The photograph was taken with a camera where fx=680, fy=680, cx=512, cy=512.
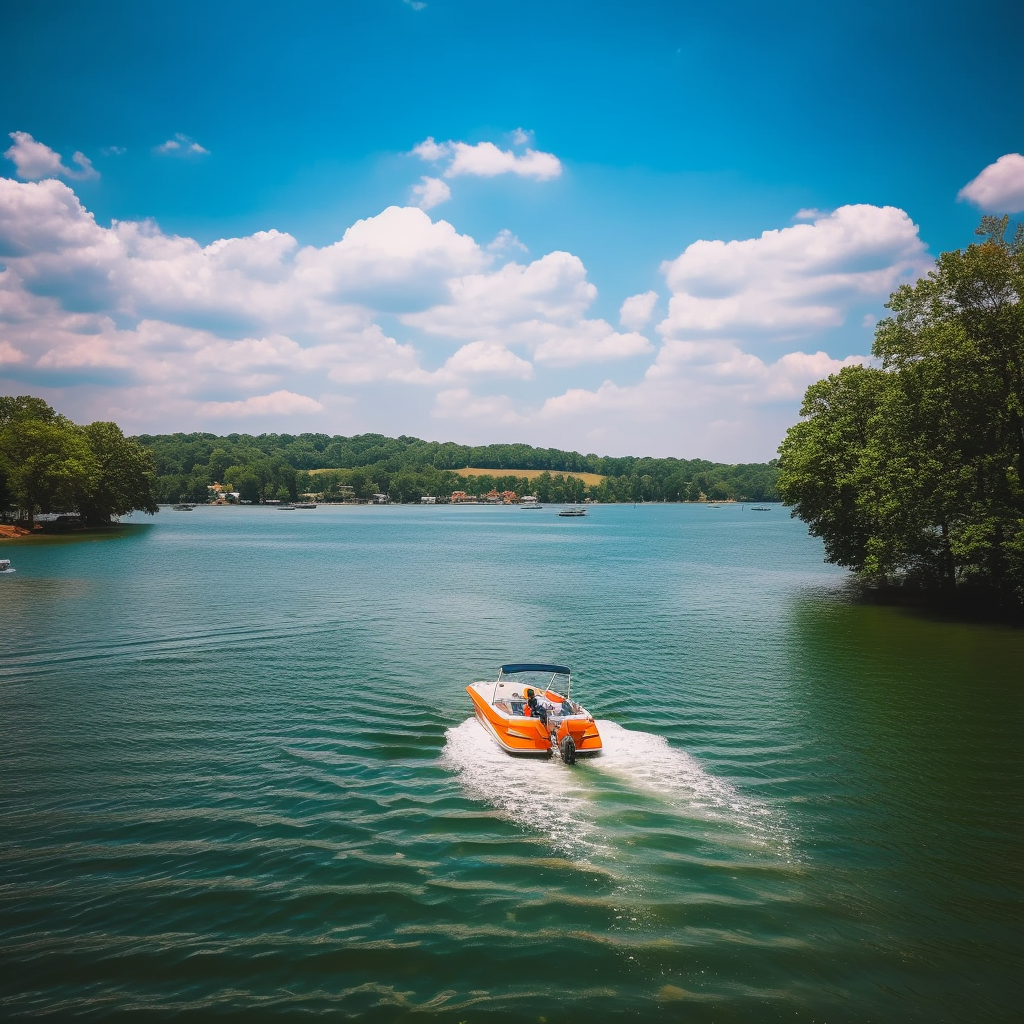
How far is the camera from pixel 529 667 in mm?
26266

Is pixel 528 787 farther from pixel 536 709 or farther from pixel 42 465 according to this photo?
pixel 42 465

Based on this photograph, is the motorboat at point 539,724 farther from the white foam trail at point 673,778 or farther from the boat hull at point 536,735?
the white foam trail at point 673,778

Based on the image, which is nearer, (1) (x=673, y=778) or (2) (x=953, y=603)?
(1) (x=673, y=778)

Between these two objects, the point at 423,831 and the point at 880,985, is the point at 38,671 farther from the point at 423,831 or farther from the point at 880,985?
the point at 880,985

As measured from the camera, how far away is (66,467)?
340 ft

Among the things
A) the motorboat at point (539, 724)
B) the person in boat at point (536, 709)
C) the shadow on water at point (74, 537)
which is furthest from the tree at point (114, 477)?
the person in boat at point (536, 709)

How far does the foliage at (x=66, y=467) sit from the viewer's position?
102875 millimetres

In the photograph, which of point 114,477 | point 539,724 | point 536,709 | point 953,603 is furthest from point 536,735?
point 114,477

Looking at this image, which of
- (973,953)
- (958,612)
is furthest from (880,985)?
(958,612)

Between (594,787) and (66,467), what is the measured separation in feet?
362

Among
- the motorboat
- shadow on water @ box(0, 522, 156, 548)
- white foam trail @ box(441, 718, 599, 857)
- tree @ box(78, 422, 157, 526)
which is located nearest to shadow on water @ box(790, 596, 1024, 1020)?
white foam trail @ box(441, 718, 599, 857)

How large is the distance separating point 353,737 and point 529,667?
696 cm

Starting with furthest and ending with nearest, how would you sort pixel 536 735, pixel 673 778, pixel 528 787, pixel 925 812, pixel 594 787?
1. pixel 536 735
2. pixel 673 778
3. pixel 528 787
4. pixel 594 787
5. pixel 925 812

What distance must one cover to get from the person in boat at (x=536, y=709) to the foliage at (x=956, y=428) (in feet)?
97.9
